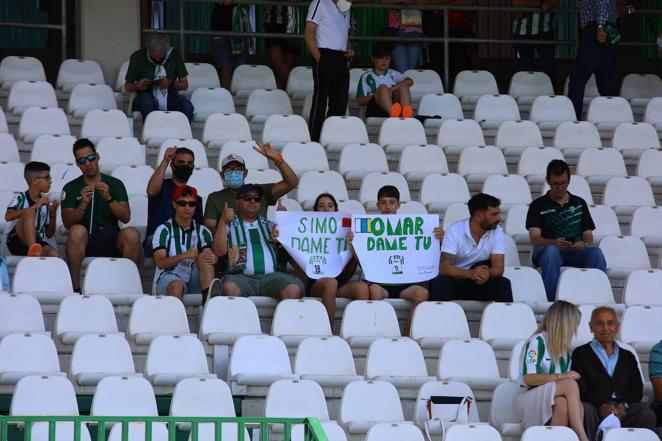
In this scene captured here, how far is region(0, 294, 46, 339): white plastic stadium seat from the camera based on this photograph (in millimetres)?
10602

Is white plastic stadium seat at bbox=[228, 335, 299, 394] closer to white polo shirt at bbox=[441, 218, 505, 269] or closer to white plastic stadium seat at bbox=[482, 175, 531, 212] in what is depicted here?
white polo shirt at bbox=[441, 218, 505, 269]

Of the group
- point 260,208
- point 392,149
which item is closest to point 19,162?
point 260,208

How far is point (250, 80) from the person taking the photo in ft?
49.6

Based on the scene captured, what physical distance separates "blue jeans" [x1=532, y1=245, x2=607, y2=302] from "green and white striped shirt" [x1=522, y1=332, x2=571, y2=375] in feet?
6.07

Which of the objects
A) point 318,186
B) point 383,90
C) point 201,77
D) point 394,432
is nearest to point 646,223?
point 318,186

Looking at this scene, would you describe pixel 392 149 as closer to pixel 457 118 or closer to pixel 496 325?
pixel 457 118

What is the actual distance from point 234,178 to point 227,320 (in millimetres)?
1299

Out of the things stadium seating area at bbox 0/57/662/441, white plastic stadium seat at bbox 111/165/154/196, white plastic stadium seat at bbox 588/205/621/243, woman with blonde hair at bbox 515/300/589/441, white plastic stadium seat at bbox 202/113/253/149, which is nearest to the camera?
woman with blonde hair at bbox 515/300/589/441

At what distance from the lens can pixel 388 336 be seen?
36.1 ft

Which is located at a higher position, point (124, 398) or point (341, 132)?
point (341, 132)

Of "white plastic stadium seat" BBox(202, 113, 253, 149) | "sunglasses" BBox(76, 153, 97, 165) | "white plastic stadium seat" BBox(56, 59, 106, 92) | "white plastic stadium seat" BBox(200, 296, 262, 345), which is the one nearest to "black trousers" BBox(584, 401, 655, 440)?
"white plastic stadium seat" BBox(200, 296, 262, 345)

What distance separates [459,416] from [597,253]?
7.98 feet

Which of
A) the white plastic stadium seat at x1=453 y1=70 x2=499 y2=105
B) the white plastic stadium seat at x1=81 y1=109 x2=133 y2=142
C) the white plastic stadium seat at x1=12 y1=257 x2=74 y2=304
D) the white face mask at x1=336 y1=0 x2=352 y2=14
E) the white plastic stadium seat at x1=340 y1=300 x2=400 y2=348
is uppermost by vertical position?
the white face mask at x1=336 y1=0 x2=352 y2=14

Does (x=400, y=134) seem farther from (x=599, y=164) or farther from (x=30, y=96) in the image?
(x=30, y=96)
